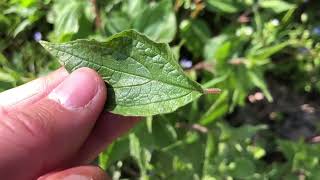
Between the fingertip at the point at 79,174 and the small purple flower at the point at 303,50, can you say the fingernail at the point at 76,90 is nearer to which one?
the fingertip at the point at 79,174

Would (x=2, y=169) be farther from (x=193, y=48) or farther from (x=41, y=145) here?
(x=193, y=48)

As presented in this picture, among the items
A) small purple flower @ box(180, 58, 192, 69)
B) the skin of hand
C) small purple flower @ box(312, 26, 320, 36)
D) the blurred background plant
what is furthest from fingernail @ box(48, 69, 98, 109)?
small purple flower @ box(312, 26, 320, 36)

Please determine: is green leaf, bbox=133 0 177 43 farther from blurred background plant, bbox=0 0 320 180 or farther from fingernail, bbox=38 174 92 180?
fingernail, bbox=38 174 92 180

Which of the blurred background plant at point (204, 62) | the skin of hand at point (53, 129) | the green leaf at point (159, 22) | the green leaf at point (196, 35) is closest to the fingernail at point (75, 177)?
the skin of hand at point (53, 129)

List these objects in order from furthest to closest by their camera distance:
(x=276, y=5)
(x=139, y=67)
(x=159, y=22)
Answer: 1. (x=276, y=5)
2. (x=159, y=22)
3. (x=139, y=67)

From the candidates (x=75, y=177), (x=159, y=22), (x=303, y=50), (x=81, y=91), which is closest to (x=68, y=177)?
(x=75, y=177)

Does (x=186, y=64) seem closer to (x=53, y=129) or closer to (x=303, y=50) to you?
(x=303, y=50)

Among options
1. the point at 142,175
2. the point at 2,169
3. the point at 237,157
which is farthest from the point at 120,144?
the point at 2,169
